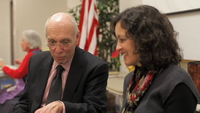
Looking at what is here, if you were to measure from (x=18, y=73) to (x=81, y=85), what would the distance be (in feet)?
5.48

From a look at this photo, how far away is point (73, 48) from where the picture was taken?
1520 mm

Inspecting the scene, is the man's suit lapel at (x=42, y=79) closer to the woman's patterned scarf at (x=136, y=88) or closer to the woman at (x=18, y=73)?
the woman's patterned scarf at (x=136, y=88)

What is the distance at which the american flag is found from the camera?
120 inches

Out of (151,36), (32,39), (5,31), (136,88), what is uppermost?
(151,36)

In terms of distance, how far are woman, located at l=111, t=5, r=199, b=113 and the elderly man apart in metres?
0.34

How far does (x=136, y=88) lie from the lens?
1190mm

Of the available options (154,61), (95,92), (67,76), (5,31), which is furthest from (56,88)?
(5,31)

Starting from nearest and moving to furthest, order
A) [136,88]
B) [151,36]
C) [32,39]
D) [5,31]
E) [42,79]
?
1. [151,36]
2. [136,88]
3. [42,79]
4. [32,39]
5. [5,31]

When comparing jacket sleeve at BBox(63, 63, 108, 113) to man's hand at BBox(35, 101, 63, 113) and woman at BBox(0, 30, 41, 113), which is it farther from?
woman at BBox(0, 30, 41, 113)

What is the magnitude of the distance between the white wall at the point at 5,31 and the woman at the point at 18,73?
3.77 metres

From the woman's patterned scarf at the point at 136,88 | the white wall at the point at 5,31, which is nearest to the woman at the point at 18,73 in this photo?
the woman's patterned scarf at the point at 136,88

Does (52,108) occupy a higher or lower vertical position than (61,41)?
lower

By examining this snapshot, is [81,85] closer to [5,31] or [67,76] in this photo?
[67,76]

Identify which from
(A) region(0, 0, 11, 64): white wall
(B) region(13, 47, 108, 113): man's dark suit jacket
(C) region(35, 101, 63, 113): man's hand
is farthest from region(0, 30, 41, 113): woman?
(A) region(0, 0, 11, 64): white wall
